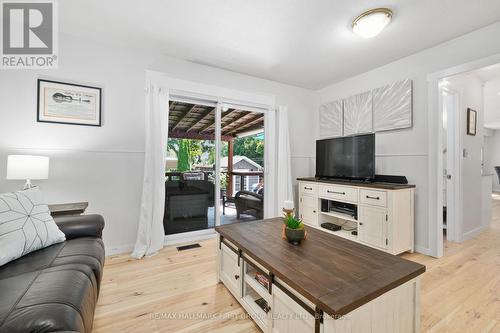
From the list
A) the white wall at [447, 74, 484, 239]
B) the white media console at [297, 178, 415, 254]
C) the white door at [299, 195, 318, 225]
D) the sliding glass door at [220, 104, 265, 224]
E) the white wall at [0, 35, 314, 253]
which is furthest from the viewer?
the sliding glass door at [220, 104, 265, 224]

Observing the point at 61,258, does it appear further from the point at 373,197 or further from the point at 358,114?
the point at 358,114

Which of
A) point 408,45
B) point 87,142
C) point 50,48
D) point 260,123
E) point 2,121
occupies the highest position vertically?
point 408,45

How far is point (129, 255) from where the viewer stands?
243cm

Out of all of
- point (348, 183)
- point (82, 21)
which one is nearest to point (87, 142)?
point (82, 21)

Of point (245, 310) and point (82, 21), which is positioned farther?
point (82, 21)

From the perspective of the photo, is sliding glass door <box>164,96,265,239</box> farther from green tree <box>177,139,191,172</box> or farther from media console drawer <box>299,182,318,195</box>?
media console drawer <box>299,182,318,195</box>

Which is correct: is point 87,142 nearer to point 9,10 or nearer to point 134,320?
point 9,10

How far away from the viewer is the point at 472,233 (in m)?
3.00

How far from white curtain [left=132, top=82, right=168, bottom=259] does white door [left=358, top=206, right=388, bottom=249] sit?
7.83ft

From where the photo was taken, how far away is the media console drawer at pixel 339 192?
2.68 m

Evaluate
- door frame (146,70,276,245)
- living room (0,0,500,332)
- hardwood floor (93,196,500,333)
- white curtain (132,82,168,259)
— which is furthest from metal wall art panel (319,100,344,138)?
white curtain (132,82,168,259)

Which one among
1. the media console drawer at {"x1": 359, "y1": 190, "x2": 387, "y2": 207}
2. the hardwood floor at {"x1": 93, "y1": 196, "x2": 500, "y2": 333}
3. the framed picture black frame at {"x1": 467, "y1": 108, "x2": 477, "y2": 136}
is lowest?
the hardwood floor at {"x1": 93, "y1": 196, "x2": 500, "y2": 333}

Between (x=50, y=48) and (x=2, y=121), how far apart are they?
84 centimetres

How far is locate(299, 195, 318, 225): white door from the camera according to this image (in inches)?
125
